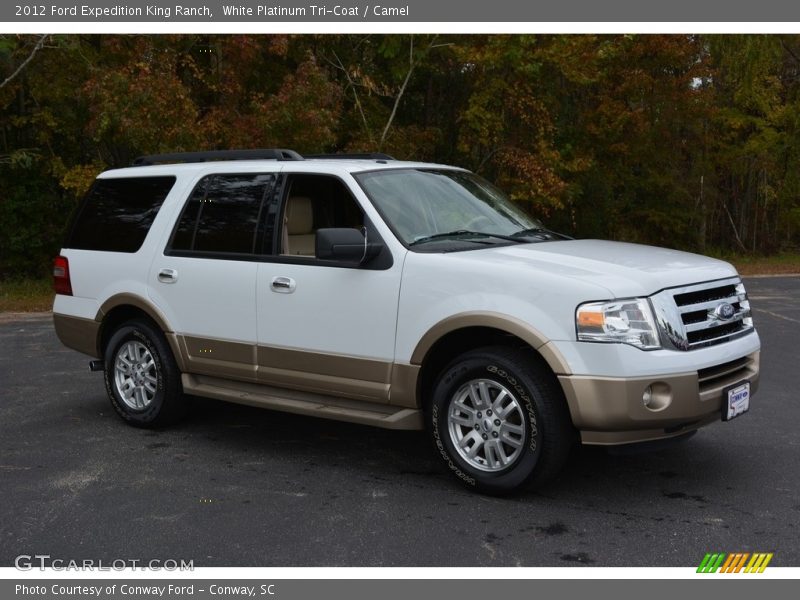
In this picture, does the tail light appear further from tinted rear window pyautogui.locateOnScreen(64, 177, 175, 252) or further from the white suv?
tinted rear window pyautogui.locateOnScreen(64, 177, 175, 252)

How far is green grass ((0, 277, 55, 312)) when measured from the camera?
16.9 metres

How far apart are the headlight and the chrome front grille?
0.24 ft

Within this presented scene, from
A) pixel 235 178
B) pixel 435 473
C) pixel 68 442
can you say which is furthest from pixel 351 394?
pixel 68 442

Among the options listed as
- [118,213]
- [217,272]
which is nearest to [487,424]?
[217,272]

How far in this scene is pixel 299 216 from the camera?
22.1 feet

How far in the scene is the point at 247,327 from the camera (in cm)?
656

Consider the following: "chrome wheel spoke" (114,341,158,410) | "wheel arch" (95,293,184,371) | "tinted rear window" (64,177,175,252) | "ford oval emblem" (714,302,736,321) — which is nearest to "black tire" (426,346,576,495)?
"ford oval emblem" (714,302,736,321)

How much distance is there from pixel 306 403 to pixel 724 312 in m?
2.71

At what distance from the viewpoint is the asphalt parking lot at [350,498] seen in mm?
4688

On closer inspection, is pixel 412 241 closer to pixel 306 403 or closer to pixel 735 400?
pixel 306 403

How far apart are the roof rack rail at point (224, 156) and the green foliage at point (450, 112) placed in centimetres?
973

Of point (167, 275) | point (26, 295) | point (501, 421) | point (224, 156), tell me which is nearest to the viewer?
point (501, 421)

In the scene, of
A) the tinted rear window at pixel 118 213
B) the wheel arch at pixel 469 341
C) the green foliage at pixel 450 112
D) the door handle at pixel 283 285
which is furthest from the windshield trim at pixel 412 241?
the green foliage at pixel 450 112

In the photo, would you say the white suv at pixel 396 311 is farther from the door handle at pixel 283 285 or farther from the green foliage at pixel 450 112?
the green foliage at pixel 450 112
